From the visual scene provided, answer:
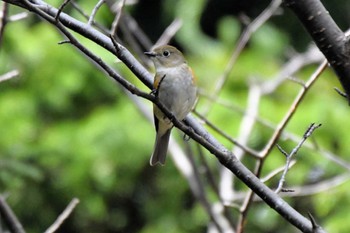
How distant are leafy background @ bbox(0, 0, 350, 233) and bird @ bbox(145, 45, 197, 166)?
1785mm

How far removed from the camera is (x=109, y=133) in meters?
5.90

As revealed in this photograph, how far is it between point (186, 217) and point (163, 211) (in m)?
0.19

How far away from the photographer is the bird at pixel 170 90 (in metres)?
3.33

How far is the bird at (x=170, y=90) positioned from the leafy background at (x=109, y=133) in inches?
70.3

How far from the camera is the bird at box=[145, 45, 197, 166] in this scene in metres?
3.33

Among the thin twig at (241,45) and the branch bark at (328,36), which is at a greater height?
the branch bark at (328,36)

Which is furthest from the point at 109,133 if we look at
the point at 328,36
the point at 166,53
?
the point at 328,36

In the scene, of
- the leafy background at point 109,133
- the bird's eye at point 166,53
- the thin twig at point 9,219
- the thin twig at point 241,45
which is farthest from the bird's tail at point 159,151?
the leafy background at point 109,133

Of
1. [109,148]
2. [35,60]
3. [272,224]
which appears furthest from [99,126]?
[272,224]

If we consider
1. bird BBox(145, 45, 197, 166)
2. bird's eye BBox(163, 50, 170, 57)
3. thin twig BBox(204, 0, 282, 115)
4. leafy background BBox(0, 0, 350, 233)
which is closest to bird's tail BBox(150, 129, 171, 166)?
bird BBox(145, 45, 197, 166)

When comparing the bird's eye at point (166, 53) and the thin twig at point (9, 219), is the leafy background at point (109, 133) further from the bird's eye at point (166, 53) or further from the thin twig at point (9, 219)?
the thin twig at point (9, 219)

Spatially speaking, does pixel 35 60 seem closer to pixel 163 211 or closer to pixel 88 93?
pixel 88 93

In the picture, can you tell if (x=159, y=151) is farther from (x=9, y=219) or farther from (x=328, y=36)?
(x=328, y=36)

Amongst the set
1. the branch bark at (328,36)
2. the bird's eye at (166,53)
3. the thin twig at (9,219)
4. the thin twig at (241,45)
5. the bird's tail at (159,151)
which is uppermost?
the branch bark at (328,36)
